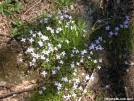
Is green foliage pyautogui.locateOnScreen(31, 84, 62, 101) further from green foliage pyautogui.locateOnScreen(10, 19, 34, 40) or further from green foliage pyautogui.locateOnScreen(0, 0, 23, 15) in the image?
green foliage pyautogui.locateOnScreen(0, 0, 23, 15)

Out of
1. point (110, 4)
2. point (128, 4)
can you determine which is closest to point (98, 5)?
point (110, 4)

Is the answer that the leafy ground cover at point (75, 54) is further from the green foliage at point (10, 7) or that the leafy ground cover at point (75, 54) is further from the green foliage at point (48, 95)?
the green foliage at point (10, 7)

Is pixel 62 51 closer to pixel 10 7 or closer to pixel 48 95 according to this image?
pixel 48 95

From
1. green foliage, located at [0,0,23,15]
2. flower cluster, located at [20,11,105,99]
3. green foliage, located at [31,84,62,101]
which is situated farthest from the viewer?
green foliage, located at [0,0,23,15]

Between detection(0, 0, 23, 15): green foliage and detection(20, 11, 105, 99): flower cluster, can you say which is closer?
detection(20, 11, 105, 99): flower cluster

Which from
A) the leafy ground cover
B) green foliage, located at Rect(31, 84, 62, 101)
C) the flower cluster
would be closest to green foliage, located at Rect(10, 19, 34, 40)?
the leafy ground cover

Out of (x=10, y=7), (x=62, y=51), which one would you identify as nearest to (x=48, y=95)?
(x=62, y=51)
